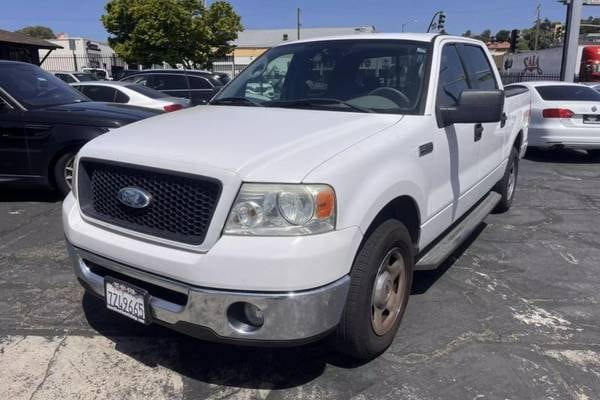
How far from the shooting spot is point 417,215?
3.37m

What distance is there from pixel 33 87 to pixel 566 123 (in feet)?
28.6

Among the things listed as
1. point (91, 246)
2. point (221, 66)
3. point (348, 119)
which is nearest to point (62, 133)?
point (91, 246)

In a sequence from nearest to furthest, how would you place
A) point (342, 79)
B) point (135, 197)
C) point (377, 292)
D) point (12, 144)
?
point (135, 197) → point (377, 292) → point (342, 79) → point (12, 144)

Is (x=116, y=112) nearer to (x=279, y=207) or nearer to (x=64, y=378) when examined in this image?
(x=64, y=378)

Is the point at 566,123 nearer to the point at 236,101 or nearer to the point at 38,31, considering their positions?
the point at 236,101

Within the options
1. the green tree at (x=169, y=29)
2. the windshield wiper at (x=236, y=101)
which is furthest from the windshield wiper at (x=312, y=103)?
the green tree at (x=169, y=29)

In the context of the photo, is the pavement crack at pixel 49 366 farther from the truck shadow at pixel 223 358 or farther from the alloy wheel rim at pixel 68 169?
the alloy wheel rim at pixel 68 169

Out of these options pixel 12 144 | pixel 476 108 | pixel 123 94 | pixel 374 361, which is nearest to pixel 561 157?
pixel 476 108

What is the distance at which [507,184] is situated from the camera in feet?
20.0

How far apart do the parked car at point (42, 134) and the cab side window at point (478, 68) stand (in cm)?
377

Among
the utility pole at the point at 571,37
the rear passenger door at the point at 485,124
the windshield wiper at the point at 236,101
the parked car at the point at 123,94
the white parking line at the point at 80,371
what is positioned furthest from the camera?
the utility pole at the point at 571,37

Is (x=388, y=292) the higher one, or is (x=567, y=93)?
(x=567, y=93)

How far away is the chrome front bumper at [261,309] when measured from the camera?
245 centimetres

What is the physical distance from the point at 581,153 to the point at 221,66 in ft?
170
